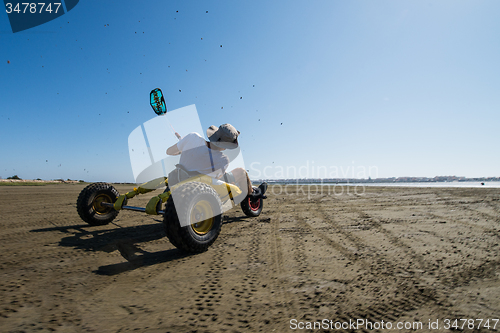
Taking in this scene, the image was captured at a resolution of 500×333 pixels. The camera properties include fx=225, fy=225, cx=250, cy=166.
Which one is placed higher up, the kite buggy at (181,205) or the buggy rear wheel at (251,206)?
the kite buggy at (181,205)

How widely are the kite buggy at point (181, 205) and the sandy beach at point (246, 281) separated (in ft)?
0.91

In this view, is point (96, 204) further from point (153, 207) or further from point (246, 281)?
point (246, 281)

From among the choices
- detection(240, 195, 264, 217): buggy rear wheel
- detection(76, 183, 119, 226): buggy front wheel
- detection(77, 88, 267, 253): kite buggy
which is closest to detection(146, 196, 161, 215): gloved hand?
detection(77, 88, 267, 253): kite buggy

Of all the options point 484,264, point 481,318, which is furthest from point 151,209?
point 484,264

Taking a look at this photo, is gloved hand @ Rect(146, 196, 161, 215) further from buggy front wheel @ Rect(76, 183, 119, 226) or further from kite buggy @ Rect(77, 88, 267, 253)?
buggy front wheel @ Rect(76, 183, 119, 226)

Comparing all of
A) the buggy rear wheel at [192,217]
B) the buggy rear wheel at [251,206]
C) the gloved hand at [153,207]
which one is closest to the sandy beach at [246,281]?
the buggy rear wheel at [192,217]

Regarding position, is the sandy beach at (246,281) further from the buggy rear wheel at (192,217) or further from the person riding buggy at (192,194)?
the person riding buggy at (192,194)

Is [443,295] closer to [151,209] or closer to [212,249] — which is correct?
[212,249]

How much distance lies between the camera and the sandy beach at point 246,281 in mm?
1529

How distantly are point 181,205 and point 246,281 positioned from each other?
1.16 metres

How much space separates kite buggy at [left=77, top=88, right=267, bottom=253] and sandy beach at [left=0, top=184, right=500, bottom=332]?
279mm

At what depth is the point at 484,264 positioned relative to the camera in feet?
8.38

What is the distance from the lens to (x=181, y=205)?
272 centimetres

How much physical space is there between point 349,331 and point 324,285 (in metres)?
0.61
